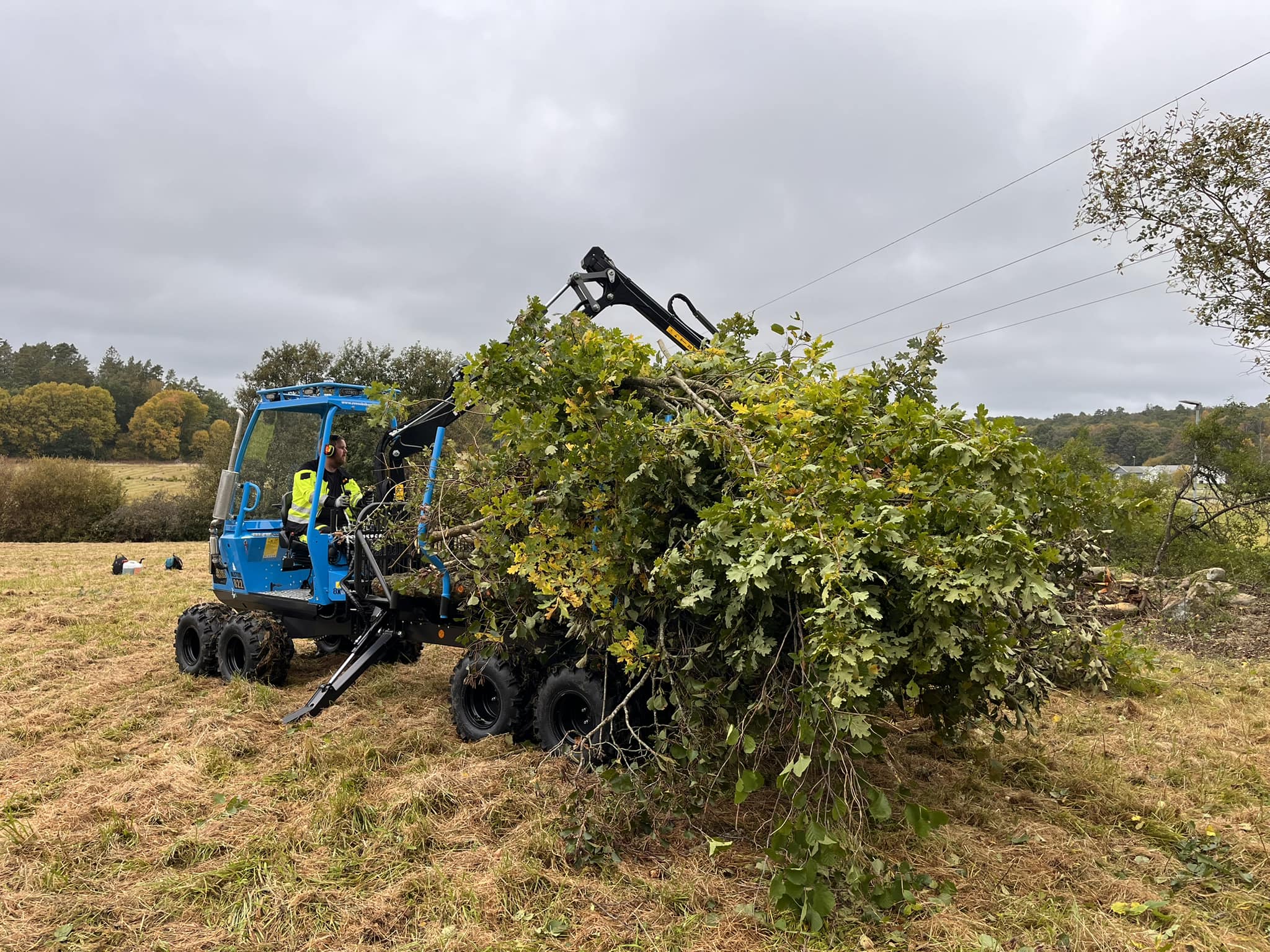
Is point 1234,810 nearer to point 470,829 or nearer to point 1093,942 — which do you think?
point 1093,942

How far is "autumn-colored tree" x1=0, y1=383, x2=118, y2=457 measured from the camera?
38.7 meters

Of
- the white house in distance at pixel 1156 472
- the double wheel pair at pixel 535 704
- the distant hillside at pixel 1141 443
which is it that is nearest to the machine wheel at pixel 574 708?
the double wheel pair at pixel 535 704

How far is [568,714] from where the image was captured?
4613mm

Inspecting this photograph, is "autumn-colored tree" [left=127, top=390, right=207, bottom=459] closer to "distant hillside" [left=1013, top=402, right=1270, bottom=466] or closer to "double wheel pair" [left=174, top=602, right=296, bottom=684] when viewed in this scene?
"double wheel pair" [left=174, top=602, right=296, bottom=684]

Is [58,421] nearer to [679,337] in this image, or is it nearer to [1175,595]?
[679,337]

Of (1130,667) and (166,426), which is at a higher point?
(166,426)

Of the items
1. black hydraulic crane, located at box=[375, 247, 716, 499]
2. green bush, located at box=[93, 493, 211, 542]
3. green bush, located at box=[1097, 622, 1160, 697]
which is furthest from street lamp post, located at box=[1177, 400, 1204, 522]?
green bush, located at box=[93, 493, 211, 542]

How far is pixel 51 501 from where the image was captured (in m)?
21.2

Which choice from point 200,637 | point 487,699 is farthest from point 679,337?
point 200,637

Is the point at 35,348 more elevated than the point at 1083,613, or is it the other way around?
the point at 35,348

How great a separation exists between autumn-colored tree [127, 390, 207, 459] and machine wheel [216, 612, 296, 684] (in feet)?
133

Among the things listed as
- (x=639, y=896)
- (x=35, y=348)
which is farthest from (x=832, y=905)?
(x=35, y=348)

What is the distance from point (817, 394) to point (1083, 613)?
2.78 meters

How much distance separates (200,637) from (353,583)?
1.79m
